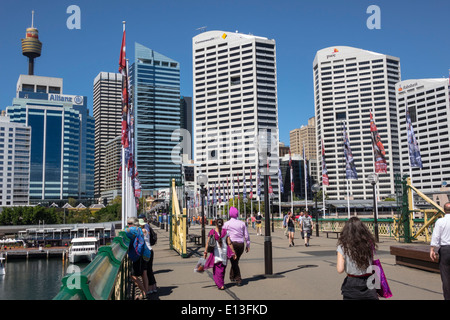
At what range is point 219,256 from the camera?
9422mm

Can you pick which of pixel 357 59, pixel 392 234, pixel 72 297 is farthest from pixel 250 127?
pixel 72 297

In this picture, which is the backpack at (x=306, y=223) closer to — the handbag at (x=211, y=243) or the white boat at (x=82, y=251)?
the handbag at (x=211, y=243)

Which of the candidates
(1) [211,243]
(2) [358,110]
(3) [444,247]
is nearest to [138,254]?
(1) [211,243]

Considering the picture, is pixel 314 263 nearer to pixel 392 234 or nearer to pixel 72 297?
pixel 72 297

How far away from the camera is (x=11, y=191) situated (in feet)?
540

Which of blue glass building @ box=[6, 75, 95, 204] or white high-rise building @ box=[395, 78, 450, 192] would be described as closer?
white high-rise building @ box=[395, 78, 450, 192]

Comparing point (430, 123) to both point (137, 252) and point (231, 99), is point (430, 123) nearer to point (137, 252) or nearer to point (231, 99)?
point (231, 99)

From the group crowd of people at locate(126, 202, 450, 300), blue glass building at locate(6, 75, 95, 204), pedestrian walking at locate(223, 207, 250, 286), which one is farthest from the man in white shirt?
blue glass building at locate(6, 75, 95, 204)

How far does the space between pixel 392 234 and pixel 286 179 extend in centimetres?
16063

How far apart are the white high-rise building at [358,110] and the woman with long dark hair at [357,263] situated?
579ft

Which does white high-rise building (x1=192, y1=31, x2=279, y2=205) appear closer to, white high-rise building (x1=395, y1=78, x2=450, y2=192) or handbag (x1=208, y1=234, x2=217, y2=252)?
white high-rise building (x1=395, y1=78, x2=450, y2=192)

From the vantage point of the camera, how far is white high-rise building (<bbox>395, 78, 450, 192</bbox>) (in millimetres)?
150875

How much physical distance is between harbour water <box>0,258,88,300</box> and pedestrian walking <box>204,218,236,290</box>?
3156cm

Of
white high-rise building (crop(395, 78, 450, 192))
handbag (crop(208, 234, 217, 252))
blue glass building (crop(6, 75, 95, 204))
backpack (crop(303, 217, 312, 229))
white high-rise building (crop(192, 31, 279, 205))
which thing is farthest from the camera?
blue glass building (crop(6, 75, 95, 204))
